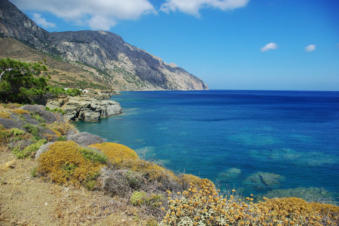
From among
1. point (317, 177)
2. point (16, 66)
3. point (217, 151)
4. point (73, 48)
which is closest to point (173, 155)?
point (217, 151)

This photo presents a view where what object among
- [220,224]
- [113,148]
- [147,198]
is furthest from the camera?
[113,148]

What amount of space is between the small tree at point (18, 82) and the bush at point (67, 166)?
79.7 feet

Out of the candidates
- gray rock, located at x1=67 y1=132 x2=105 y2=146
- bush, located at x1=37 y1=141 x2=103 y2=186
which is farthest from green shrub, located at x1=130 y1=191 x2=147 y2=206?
gray rock, located at x1=67 y1=132 x2=105 y2=146

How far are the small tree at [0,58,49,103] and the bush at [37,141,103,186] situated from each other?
2431cm

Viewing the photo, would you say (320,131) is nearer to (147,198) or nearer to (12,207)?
(147,198)

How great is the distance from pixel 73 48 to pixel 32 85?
598ft

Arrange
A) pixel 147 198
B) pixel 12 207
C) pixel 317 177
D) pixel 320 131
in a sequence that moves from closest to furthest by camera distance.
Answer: pixel 12 207 < pixel 147 198 < pixel 317 177 < pixel 320 131

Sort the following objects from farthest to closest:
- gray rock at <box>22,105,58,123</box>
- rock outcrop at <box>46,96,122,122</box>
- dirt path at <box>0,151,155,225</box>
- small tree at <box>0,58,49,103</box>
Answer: rock outcrop at <box>46,96,122,122</box> < small tree at <box>0,58,49,103</box> < gray rock at <box>22,105,58,123</box> < dirt path at <box>0,151,155,225</box>

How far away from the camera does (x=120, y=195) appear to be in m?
6.02

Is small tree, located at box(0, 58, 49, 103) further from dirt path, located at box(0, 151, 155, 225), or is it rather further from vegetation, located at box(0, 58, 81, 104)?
dirt path, located at box(0, 151, 155, 225)

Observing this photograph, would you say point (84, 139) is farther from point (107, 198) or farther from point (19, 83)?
point (19, 83)

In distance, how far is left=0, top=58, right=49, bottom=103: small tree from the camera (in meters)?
24.6

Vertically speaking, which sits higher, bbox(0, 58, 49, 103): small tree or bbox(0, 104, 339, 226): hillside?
bbox(0, 58, 49, 103): small tree

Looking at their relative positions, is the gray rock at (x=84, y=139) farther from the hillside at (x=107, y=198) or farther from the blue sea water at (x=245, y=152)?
the blue sea water at (x=245, y=152)
